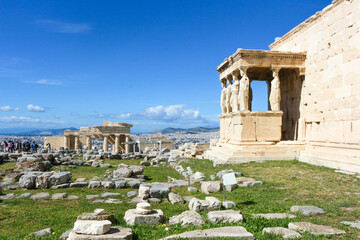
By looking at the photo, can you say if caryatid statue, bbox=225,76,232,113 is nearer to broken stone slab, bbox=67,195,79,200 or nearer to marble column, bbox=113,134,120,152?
broken stone slab, bbox=67,195,79,200

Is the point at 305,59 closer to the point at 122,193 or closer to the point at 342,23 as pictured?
the point at 342,23

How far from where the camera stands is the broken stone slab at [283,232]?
15.8ft

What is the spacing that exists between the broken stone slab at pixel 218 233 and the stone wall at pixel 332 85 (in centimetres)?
737

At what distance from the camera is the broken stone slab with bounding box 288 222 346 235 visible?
16.1 feet

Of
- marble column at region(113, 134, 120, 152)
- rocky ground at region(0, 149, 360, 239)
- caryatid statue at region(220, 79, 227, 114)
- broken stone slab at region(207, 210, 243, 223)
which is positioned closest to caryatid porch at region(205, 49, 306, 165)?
caryatid statue at region(220, 79, 227, 114)

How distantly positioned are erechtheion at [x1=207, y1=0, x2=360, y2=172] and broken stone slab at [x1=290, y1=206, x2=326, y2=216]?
16.6 ft

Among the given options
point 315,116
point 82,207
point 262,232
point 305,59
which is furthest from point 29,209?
point 305,59

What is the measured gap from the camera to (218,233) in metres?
4.91

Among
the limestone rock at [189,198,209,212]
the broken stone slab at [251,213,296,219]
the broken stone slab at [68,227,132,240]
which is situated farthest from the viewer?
the limestone rock at [189,198,209,212]

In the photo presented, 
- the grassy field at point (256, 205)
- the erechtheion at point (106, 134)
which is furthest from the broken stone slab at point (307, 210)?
the erechtheion at point (106, 134)

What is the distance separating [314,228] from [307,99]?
11.9 meters

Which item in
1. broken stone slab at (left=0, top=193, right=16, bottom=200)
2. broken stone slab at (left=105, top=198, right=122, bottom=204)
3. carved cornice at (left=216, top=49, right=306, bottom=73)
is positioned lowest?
broken stone slab at (left=0, top=193, right=16, bottom=200)

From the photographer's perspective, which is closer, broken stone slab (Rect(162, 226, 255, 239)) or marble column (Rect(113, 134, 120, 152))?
broken stone slab (Rect(162, 226, 255, 239))

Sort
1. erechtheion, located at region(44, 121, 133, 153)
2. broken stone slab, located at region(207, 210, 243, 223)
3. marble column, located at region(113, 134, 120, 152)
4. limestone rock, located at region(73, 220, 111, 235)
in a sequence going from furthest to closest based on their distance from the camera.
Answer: erechtheion, located at region(44, 121, 133, 153), marble column, located at region(113, 134, 120, 152), broken stone slab, located at region(207, 210, 243, 223), limestone rock, located at region(73, 220, 111, 235)
